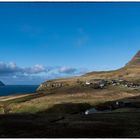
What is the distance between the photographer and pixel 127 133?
59938 mm

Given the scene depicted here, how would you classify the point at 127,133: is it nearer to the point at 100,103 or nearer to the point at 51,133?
the point at 51,133

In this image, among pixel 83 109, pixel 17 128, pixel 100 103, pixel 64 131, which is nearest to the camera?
pixel 64 131

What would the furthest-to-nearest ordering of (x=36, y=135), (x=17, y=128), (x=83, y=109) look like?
1. (x=83, y=109)
2. (x=17, y=128)
3. (x=36, y=135)

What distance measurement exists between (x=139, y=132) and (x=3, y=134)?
24645mm

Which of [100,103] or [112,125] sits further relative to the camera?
[100,103]

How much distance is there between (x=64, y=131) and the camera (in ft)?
201

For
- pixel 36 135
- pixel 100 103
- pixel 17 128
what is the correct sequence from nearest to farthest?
pixel 36 135 < pixel 17 128 < pixel 100 103

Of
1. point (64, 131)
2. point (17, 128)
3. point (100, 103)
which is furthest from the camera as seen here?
point (100, 103)

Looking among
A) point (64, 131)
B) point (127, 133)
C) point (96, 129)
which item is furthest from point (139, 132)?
point (64, 131)

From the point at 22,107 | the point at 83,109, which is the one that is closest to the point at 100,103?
the point at 83,109

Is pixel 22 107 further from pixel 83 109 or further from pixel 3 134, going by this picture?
pixel 3 134

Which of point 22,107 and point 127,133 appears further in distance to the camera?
point 22,107

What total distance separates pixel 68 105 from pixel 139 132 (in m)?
81.1

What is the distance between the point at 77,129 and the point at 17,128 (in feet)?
40.8
